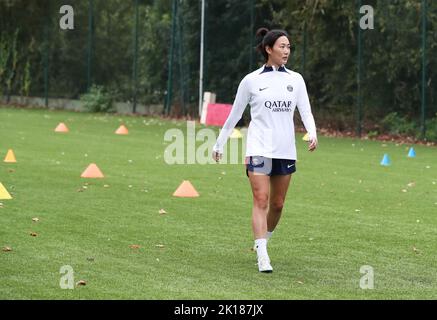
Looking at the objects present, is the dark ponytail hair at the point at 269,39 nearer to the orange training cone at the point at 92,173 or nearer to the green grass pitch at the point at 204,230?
the green grass pitch at the point at 204,230

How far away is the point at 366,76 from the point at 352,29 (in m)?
1.37

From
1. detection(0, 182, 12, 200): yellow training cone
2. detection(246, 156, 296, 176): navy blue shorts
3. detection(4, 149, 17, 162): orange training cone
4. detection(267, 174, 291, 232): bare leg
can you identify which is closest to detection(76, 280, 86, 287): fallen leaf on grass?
detection(246, 156, 296, 176): navy blue shorts

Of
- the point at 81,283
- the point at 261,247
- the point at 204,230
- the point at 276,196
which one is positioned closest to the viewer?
the point at 81,283

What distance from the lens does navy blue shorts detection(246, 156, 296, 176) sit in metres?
9.39

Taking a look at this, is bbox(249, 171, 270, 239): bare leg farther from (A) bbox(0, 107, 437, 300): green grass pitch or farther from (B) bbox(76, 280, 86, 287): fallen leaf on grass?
(B) bbox(76, 280, 86, 287): fallen leaf on grass

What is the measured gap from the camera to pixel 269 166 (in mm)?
9422

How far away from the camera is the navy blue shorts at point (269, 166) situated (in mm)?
9391

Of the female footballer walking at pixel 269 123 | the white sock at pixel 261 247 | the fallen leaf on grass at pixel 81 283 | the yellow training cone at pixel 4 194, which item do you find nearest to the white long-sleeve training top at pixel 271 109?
the female footballer walking at pixel 269 123

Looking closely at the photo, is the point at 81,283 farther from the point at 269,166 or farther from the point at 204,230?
the point at 204,230

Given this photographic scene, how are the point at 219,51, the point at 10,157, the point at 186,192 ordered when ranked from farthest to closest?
the point at 219,51 < the point at 10,157 < the point at 186,192

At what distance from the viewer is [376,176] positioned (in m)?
17.6

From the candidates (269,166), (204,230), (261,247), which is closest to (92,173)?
(204,230)

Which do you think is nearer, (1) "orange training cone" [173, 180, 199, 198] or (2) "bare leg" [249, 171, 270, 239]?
(2) "bare leg" [249, 171, 270, 239]
